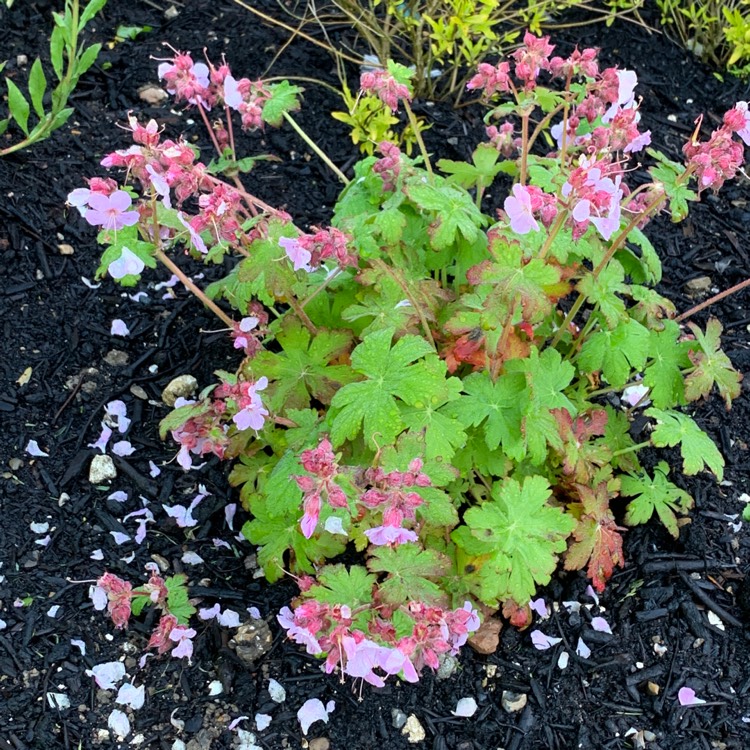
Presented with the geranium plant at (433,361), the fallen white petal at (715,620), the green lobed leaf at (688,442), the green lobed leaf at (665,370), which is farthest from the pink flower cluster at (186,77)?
the fallen white petal at (715,620)

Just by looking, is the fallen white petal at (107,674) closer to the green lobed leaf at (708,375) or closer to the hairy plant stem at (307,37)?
the green lobed leaf at (708,375)

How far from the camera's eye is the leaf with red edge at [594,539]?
2.56m

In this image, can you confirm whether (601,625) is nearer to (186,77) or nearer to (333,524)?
(333,524)

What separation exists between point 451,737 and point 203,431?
109 centimetres

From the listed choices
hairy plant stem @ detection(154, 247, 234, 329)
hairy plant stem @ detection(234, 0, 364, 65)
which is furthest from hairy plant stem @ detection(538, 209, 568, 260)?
hairy plant stem @ detection(234, 0, 364, 65)

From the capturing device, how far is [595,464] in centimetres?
270

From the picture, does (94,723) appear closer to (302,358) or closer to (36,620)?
(36,620)

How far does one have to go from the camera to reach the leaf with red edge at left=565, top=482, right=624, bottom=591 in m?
2.56

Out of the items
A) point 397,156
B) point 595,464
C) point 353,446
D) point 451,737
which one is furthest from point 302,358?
point 451,737

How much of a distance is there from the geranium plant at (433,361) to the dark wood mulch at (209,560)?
19 centimetres

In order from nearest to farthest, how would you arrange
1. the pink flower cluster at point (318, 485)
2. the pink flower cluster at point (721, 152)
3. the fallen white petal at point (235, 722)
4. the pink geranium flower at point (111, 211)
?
the pink flower cluster at point (318, 485)
the pink geranium flower at point (111, 211)
the pink flower cluster at point (721, 152)
the fallen white petal at point (235, 722)

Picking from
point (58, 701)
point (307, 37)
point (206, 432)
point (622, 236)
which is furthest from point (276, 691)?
point (307, 37)

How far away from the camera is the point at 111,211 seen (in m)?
2.04

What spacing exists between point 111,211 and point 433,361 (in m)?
0.85
